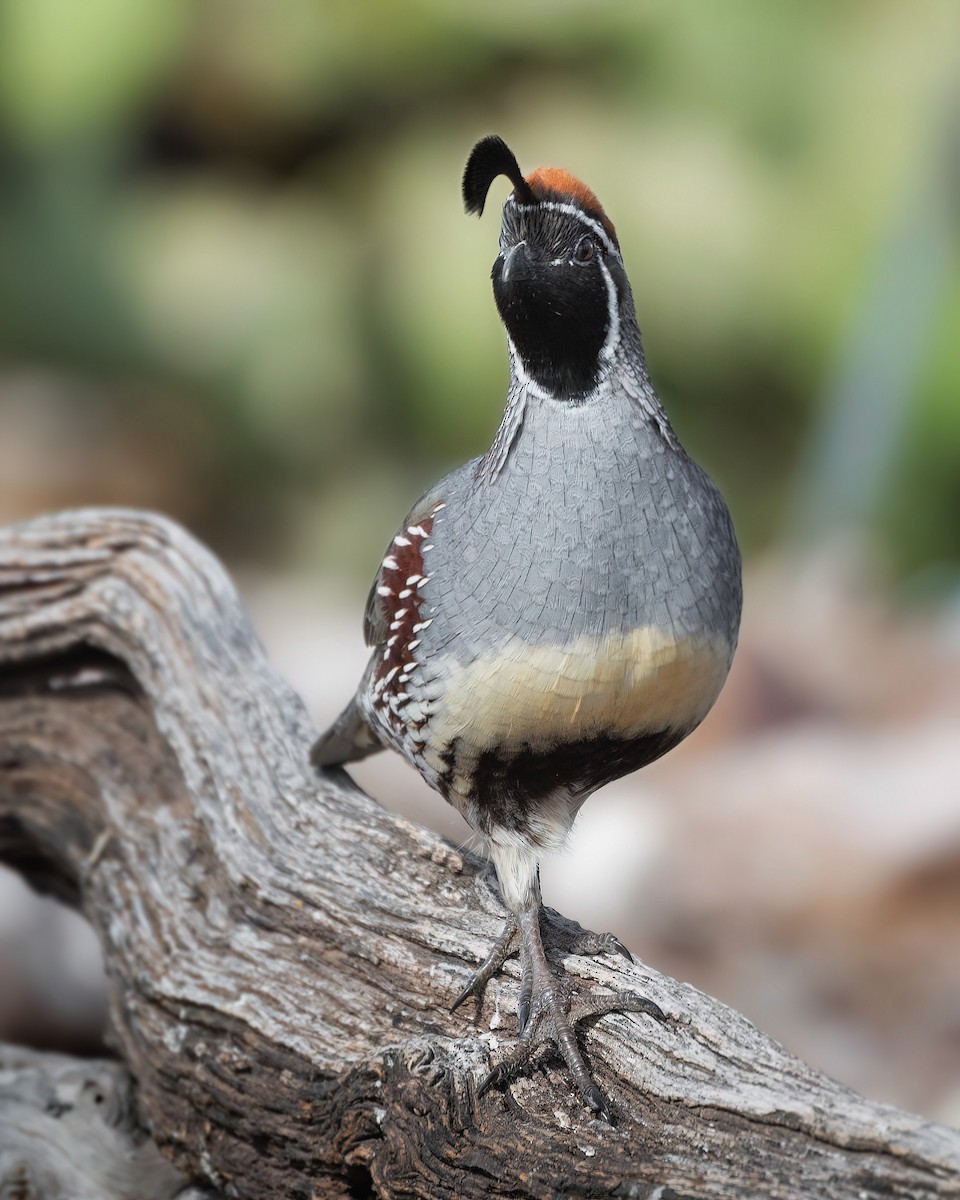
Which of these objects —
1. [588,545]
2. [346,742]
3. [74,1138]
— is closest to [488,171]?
[588,545]

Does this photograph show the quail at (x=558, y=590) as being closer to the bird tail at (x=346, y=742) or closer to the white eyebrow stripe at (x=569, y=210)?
the white eyebrow stripe at (x=569, y=210)

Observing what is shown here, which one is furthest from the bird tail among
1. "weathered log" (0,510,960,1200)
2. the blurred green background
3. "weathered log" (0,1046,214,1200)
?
the blurred green background

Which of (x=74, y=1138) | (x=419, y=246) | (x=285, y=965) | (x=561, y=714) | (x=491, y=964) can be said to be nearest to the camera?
(x=561, y=714)

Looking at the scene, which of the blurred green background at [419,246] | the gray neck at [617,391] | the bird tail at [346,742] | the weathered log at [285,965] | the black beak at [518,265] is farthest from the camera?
the blurred green background at [419,246]

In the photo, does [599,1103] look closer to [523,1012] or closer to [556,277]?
[523,1012]

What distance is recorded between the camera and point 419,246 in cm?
813

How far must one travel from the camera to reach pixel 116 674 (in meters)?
3.48

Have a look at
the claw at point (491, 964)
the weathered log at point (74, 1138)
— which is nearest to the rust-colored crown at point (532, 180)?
the claw at point (491, 964)

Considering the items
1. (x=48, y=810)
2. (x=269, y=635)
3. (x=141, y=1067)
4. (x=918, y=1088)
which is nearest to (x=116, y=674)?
(x=48, y=810)

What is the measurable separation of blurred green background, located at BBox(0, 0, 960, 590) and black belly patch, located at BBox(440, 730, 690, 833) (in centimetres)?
560

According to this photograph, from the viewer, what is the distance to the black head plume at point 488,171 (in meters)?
2.29

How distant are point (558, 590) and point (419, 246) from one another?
6.22m

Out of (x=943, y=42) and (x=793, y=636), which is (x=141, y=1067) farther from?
(x=943, y=42)

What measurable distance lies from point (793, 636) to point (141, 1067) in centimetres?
486
